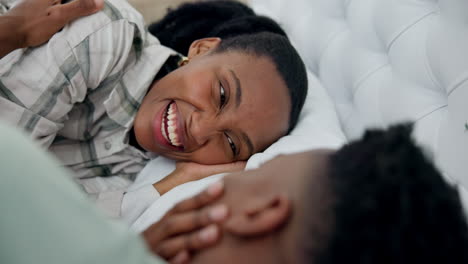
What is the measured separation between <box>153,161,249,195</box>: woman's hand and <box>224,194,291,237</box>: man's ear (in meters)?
0.51

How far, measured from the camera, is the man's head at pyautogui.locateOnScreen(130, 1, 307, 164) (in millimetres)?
954

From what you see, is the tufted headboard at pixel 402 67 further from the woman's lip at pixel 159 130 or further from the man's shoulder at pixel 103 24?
the man's shoulder at pixel 103 24

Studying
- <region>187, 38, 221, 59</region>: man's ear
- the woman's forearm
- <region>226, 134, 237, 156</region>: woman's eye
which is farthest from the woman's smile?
the woman's forearm

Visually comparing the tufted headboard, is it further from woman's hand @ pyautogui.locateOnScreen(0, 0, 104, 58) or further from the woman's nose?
woman's hand @ pyautogui.locateOnScreen(0, 0, 104, 58)

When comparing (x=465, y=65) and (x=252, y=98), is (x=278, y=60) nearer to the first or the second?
(x=252, y=98)

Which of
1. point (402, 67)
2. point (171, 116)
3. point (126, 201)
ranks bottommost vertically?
point (126, 201)

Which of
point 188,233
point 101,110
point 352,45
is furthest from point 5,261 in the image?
point 352,45

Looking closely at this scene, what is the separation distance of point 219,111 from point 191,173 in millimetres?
161

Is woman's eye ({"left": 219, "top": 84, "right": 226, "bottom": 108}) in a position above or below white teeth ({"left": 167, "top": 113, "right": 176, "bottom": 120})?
above

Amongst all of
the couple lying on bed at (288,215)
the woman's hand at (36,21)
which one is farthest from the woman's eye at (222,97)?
the couple lying on bed at (288,215)

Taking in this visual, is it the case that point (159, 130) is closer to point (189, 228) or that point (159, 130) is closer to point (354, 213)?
point (189, 228)

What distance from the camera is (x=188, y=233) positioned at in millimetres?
523

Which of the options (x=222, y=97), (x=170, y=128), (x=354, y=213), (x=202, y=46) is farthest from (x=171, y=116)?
(x=354, y=213)

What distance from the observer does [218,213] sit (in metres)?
0.48
